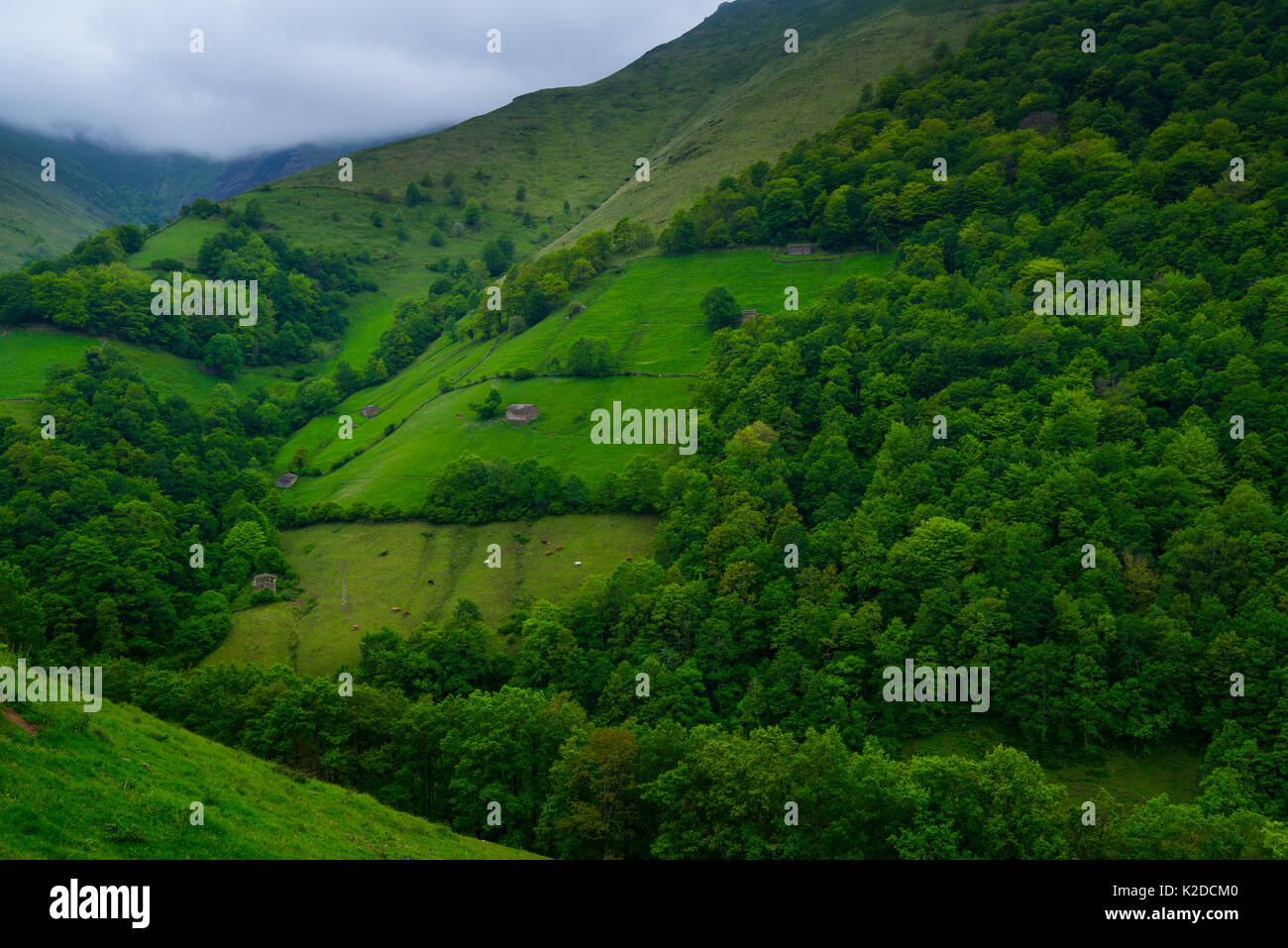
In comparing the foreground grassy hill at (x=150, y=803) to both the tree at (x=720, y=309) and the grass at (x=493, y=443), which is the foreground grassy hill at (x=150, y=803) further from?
the tree at (x=720, y=309)

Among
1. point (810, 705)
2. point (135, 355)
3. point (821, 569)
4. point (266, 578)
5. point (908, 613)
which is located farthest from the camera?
point (135, 355)

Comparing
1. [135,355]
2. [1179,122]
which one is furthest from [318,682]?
[1179,122]

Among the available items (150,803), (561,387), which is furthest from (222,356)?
(150,803)

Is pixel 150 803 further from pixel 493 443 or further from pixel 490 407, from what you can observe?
pixel 490 407

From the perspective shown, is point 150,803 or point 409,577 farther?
point 409,577

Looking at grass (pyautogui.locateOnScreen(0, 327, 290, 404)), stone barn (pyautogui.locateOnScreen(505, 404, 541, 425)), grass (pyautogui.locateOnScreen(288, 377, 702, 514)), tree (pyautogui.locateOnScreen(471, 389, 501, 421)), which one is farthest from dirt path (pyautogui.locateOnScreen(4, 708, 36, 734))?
grass (pyautogui.locateOnScreen(0, 327, 290, 404))
